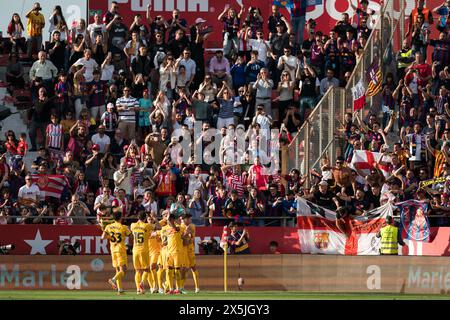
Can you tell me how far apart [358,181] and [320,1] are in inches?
401

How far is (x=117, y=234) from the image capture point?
1325 inches

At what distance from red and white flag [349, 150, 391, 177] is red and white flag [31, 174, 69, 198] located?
23.3 ft

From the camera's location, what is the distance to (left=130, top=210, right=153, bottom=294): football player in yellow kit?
33.8 metres

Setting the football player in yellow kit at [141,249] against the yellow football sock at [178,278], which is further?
the yellow football sock at [178,278]

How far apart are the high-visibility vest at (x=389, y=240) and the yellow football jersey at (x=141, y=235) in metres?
5.31

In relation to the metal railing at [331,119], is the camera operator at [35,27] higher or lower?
higher

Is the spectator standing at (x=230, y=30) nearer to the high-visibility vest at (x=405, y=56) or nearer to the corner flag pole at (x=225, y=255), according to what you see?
the high-visibility vest at (x=405, y=56)

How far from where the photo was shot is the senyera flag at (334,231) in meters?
35.3

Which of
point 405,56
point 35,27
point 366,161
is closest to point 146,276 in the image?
point 366,161

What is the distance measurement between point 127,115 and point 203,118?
194 cm

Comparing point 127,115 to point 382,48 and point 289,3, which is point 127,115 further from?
point 382,48

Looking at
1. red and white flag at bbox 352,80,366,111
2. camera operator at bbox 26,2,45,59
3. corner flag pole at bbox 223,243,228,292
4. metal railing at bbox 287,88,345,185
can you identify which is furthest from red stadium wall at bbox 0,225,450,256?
camera operator at bbox 26,2,45,59

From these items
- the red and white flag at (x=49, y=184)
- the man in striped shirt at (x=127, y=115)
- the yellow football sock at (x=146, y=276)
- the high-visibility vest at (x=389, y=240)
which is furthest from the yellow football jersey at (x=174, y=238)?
the man in striped shirt at (x=127, y=115)
